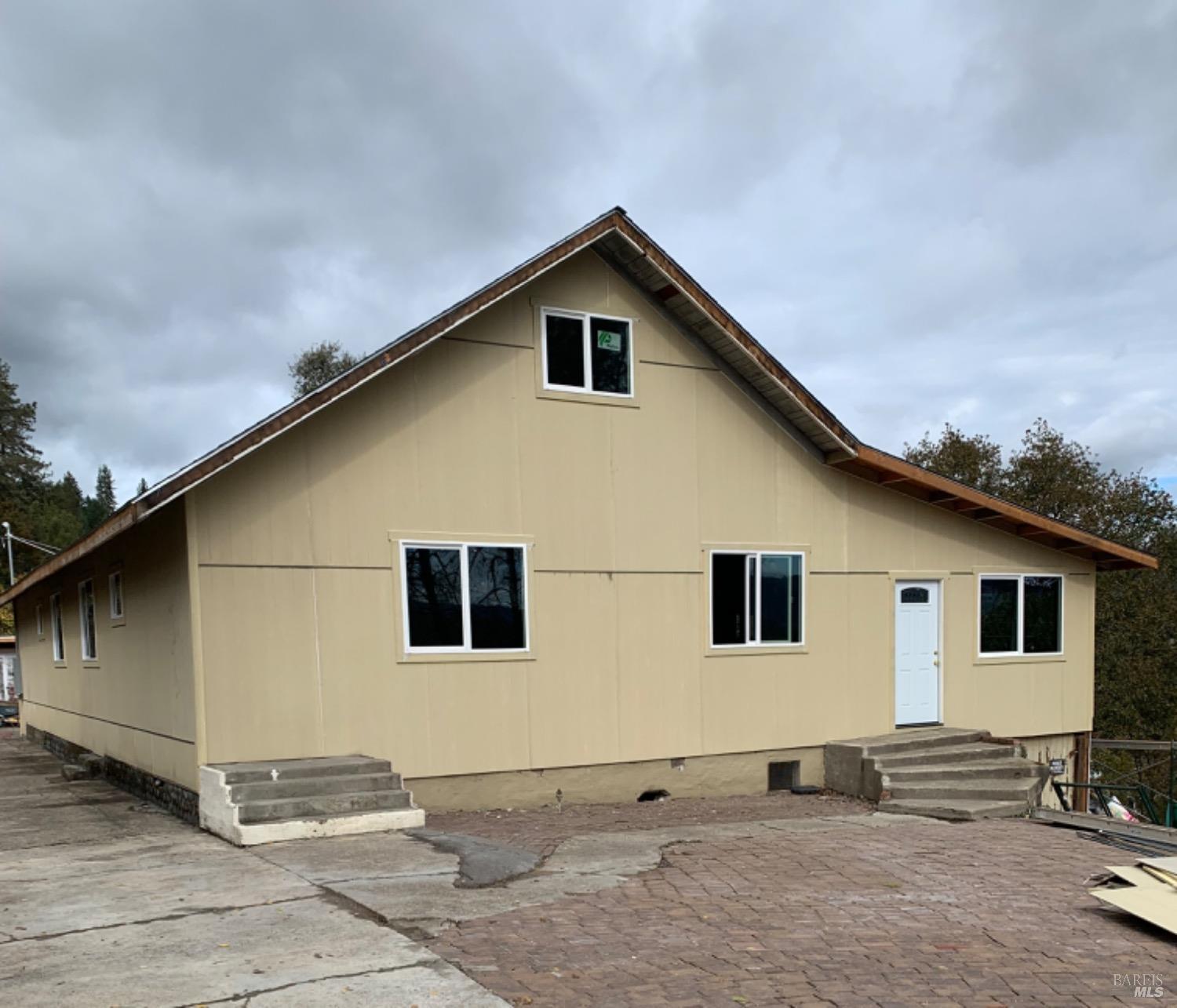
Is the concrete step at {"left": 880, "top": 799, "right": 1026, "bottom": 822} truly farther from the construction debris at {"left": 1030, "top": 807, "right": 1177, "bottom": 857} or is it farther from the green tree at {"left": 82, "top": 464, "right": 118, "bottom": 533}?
the green tree at {"left": 82, "top": 464, "right": 118, "bottom": 533}

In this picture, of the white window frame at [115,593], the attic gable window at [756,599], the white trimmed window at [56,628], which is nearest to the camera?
the white window frame at [115,593]

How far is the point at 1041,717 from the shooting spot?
14.3 m

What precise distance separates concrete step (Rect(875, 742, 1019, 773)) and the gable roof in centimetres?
321

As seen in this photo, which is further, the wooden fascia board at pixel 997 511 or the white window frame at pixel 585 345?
the wooden fascia board at pixel 997 511

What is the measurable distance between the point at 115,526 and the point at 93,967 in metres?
4.97

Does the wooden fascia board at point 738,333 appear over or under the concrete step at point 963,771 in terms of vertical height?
over

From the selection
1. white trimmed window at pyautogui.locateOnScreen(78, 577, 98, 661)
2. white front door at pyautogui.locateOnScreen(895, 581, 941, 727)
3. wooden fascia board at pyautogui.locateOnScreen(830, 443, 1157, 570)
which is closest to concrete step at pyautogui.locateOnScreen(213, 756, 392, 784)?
white trimmed window at pyautogui.locateOnScreen(78, 577, 98, 661)

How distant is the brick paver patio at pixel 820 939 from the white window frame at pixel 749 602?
4004 millimetres

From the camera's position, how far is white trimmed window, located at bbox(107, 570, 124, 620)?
11.8m

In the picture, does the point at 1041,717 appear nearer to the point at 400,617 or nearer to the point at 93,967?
the point at 400,617

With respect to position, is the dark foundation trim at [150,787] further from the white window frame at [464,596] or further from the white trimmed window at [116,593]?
the white window frame at [464,596]

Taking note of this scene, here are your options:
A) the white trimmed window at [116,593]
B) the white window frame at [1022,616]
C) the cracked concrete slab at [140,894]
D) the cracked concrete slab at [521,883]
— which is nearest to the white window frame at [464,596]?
the cracked concrete slab at [521,883]

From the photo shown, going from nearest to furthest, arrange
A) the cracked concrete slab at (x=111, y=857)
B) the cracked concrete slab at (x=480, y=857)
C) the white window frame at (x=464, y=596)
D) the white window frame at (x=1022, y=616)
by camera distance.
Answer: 1. the cracked concrete slab at (x=480, y=857)
2. the cracked concrete slab at (x=111, y=857)
3. the white window frame at (x=464, y=596)
4. the white window frame at (x=1022, y=616)

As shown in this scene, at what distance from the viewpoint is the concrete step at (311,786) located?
27.9 ft
